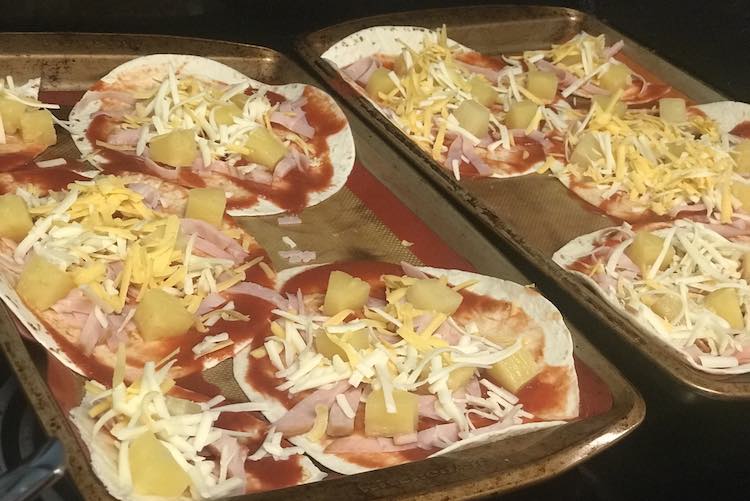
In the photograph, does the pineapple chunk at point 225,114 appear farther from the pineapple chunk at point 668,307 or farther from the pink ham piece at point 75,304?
the pineapple chunk at point 668,307

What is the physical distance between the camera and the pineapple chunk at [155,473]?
5.36ft

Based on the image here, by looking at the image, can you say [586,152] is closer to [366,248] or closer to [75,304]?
[366,248]

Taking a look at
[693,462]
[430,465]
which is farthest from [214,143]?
[693,462]

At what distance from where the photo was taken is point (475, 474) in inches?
67.8

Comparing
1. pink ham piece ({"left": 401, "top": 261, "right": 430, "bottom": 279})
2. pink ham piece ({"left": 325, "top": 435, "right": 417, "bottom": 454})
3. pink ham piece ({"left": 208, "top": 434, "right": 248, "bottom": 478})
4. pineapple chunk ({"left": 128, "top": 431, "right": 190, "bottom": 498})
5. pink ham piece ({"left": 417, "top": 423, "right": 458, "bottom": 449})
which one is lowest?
pink ham piece ({"left": 325, "top": 435, "right": 417, "bottom": 454})

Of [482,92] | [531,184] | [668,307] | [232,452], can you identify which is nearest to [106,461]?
[232,452]

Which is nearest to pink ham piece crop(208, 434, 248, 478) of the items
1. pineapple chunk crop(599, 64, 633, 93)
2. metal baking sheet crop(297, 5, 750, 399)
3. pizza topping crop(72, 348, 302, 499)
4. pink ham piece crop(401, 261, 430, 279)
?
pizza topping crop(72, 348, 302, 499)

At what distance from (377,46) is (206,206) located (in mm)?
1397

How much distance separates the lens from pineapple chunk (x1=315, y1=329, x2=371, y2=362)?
208 centimetres

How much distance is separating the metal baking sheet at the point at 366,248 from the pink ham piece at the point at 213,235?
0.14 metres

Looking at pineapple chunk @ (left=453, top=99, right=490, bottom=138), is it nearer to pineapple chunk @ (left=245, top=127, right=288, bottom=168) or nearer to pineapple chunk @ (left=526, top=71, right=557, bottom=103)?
pineapple chunk @ (left=526, top=71, right=557, bottom=103)

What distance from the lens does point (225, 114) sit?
2898mm

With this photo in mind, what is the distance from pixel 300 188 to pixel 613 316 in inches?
42.5

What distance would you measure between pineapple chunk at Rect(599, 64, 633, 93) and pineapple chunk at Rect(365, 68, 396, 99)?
1.06 meters
